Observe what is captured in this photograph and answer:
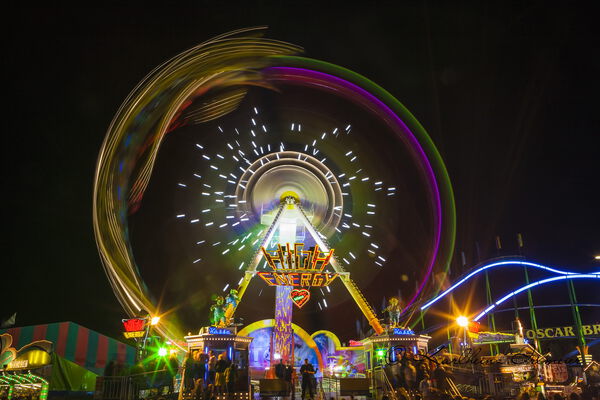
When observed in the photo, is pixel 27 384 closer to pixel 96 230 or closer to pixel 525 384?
pixel 96 230

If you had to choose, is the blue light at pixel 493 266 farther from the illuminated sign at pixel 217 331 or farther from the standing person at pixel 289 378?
the standing person at pixel 289 378

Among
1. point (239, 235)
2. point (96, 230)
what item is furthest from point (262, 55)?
point (239, 235)

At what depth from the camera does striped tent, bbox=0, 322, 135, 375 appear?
3075 centimetres

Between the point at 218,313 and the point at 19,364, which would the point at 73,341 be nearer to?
the point at 19,364

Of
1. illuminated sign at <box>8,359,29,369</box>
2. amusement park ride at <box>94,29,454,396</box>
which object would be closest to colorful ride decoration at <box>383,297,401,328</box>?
amusement park ride at <box>94,29,454,396</box>

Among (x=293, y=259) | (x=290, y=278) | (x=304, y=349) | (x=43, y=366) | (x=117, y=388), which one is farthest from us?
(x=293, y=259)

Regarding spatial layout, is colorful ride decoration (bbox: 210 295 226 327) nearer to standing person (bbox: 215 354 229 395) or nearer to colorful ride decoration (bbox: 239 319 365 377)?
colorful ride decoration (bbox: 239 319 365 377)

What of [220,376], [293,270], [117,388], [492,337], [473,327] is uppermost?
[293,270]

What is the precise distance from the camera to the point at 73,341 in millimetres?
31484

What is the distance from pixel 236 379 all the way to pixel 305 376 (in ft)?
11.7

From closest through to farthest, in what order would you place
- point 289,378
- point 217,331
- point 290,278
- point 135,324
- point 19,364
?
1. point 289,378
2. point 19,364
3. point 135,324
4. point 217,331
5. point 290,278

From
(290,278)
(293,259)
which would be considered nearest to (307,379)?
(290,278)

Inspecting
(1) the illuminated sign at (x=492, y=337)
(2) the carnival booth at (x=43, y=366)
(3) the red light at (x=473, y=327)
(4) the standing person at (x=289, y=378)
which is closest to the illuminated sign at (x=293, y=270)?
(3) the red light at (x=473, y=327)

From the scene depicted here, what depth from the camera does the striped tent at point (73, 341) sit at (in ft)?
101
